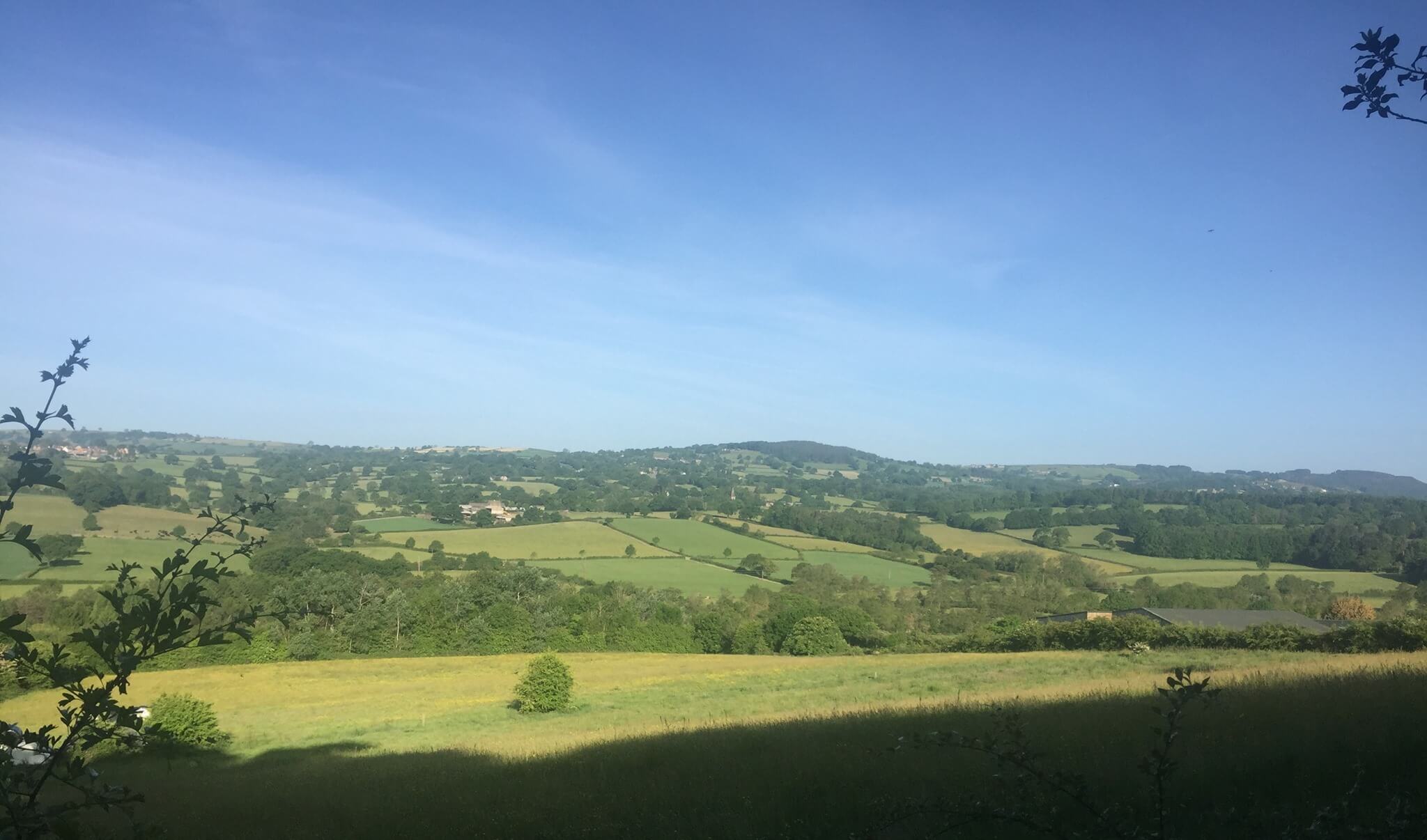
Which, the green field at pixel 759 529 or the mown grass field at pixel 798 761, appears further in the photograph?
the green field at pixel 759 529

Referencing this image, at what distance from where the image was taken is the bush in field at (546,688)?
26312 millimetres

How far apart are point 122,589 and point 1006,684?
20.7 m

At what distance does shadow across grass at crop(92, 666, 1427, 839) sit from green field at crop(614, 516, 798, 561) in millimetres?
65298

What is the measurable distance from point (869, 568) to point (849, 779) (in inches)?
2608

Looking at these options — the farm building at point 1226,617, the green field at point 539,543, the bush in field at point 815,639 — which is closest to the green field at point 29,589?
the green field at point 539,543

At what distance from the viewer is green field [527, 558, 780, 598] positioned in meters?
63.2

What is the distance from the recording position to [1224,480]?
147500mm

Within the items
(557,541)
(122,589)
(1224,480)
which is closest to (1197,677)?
(122,589)

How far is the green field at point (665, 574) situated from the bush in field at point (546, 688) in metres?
33.8

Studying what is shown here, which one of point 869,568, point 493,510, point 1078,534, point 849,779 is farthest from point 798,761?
point 493,510

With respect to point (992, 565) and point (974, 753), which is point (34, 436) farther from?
point (992, 565)

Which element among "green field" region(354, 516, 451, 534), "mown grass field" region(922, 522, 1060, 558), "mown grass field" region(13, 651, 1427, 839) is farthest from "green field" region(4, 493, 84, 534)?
"mown grass field" region(922, 522, 1060, 558)

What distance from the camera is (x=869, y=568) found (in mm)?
72438

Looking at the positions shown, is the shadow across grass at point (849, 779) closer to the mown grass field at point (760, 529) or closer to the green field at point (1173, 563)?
the green field at point (1173, 563)
